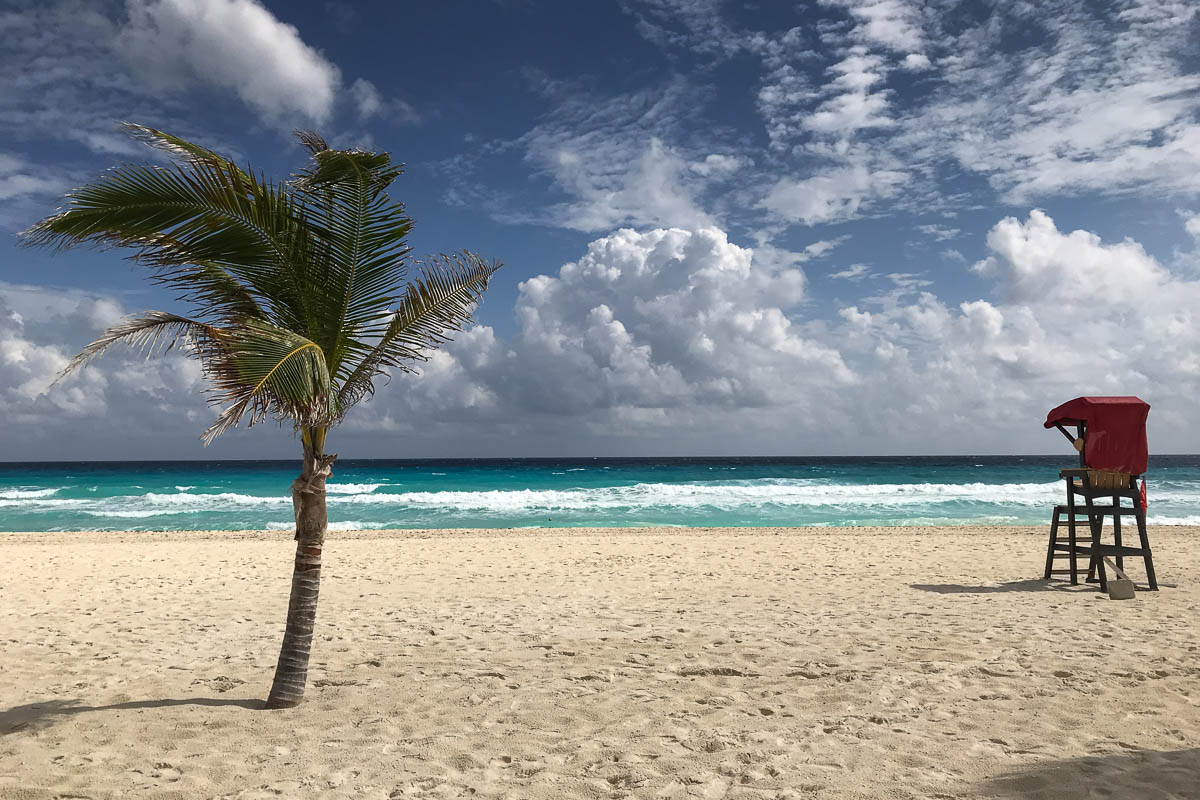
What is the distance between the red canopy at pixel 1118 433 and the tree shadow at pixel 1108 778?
6.05m

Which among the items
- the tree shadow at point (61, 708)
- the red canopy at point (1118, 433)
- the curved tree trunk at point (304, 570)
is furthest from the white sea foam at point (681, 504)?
the curved tree trunk at point (304, 570)

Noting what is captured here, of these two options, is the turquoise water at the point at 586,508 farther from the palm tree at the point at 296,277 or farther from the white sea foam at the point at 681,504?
the palm tree at the point at 296,277

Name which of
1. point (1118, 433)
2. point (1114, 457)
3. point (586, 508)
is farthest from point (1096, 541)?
point (586, 508)

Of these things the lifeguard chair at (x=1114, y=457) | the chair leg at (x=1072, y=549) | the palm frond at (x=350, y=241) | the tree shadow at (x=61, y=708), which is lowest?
the tree shadow at (x=61, y=708)

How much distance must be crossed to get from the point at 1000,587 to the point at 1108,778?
6.87m

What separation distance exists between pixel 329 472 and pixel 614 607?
4.95 metres

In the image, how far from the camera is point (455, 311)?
5.77 m

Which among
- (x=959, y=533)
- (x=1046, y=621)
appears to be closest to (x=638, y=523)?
(x=959, y=533)

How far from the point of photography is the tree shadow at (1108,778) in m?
3.92

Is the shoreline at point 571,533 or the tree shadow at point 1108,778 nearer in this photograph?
the tree shadow at point 1108,778

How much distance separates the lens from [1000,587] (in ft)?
34.0

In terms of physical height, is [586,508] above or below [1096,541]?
below

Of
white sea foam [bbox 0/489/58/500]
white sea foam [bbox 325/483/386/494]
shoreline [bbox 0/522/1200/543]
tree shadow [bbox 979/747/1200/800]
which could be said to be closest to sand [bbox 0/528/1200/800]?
tree shadow [bbox 979/747/1200/800]

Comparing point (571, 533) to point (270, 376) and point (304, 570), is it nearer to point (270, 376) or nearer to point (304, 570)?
→ point (304, 570)
